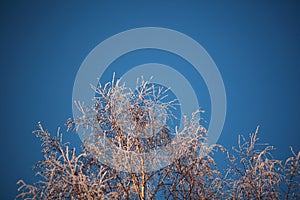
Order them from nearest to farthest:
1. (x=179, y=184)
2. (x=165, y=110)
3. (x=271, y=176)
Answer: (x=271, y=176)
(x=179, y=184)
(x=165, y=110)

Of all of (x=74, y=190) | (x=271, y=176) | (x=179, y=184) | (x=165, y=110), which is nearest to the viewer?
(x=74, y=190)

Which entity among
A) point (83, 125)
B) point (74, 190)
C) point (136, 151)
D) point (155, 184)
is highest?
point (83, 125)

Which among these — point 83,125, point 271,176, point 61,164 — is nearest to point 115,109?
point 83,125

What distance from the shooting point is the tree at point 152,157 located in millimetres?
5633

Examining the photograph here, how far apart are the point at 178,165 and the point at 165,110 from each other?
3.51ft

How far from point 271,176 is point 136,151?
92.4 inches

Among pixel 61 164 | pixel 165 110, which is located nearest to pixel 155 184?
pixel 165 110

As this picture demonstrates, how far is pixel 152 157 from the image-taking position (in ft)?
19.7

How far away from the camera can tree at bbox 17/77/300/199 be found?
18.5ft

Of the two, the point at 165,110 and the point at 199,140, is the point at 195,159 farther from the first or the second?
the point at 165,110

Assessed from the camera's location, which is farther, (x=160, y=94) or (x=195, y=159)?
(x=160, y=94)

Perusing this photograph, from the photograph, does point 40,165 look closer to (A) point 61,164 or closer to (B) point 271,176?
(A) point 61,164

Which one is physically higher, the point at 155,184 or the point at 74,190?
the point at 155,184

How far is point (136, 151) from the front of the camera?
5980mm
